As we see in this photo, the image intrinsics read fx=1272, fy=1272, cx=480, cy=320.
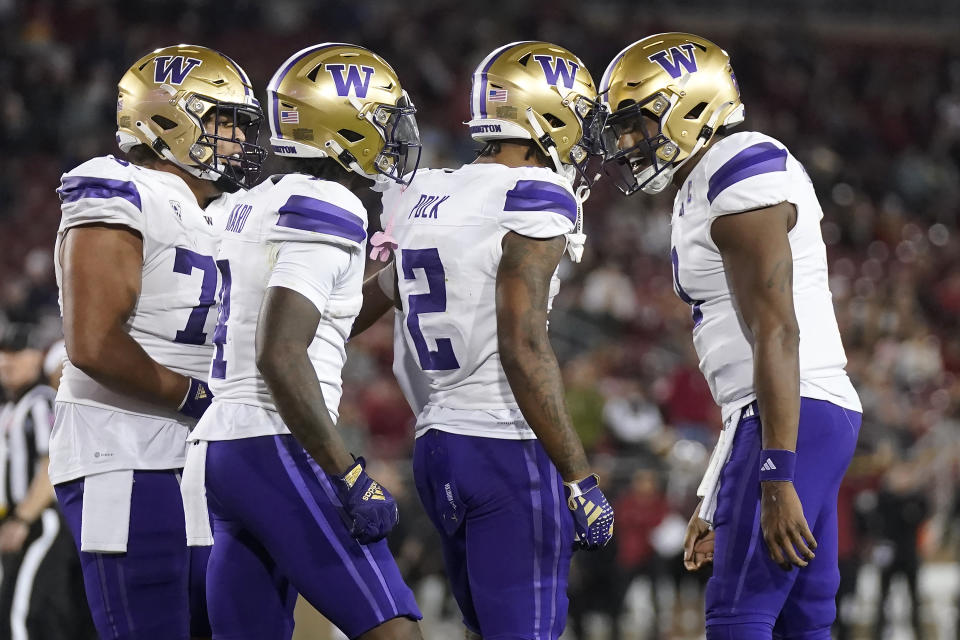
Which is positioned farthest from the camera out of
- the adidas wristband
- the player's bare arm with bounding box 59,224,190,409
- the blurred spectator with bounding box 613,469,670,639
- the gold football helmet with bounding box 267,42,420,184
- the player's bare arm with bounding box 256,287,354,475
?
the blurred spectator with bounding box 613,469,670,639

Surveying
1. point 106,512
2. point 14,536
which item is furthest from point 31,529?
point 106,512

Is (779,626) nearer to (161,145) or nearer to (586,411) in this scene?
(161,145)

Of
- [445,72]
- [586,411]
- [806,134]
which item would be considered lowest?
[586,411]

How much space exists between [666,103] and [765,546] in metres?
1.32

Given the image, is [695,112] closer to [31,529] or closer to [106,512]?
[106,512]

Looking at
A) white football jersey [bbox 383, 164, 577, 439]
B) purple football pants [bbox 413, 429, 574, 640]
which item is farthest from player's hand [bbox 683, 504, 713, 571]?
white football jersey [bbox 383, 164, 577, 439]

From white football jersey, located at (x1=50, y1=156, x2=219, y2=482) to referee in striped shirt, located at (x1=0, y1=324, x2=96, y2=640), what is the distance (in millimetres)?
2011

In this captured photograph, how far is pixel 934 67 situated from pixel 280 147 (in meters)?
17.4

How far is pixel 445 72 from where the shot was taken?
15477mm

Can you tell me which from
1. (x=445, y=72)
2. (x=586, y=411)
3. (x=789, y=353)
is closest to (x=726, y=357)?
(x=789, y=353)

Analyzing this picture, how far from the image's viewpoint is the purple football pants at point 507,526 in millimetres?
3414

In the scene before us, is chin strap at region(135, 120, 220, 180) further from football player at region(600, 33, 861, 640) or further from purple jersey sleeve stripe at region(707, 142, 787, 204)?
purple jersey sleeve stripe at region(707, 142, 787, 204)

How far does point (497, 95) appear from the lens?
3.80 m

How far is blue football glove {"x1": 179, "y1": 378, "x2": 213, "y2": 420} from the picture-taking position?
375cm
